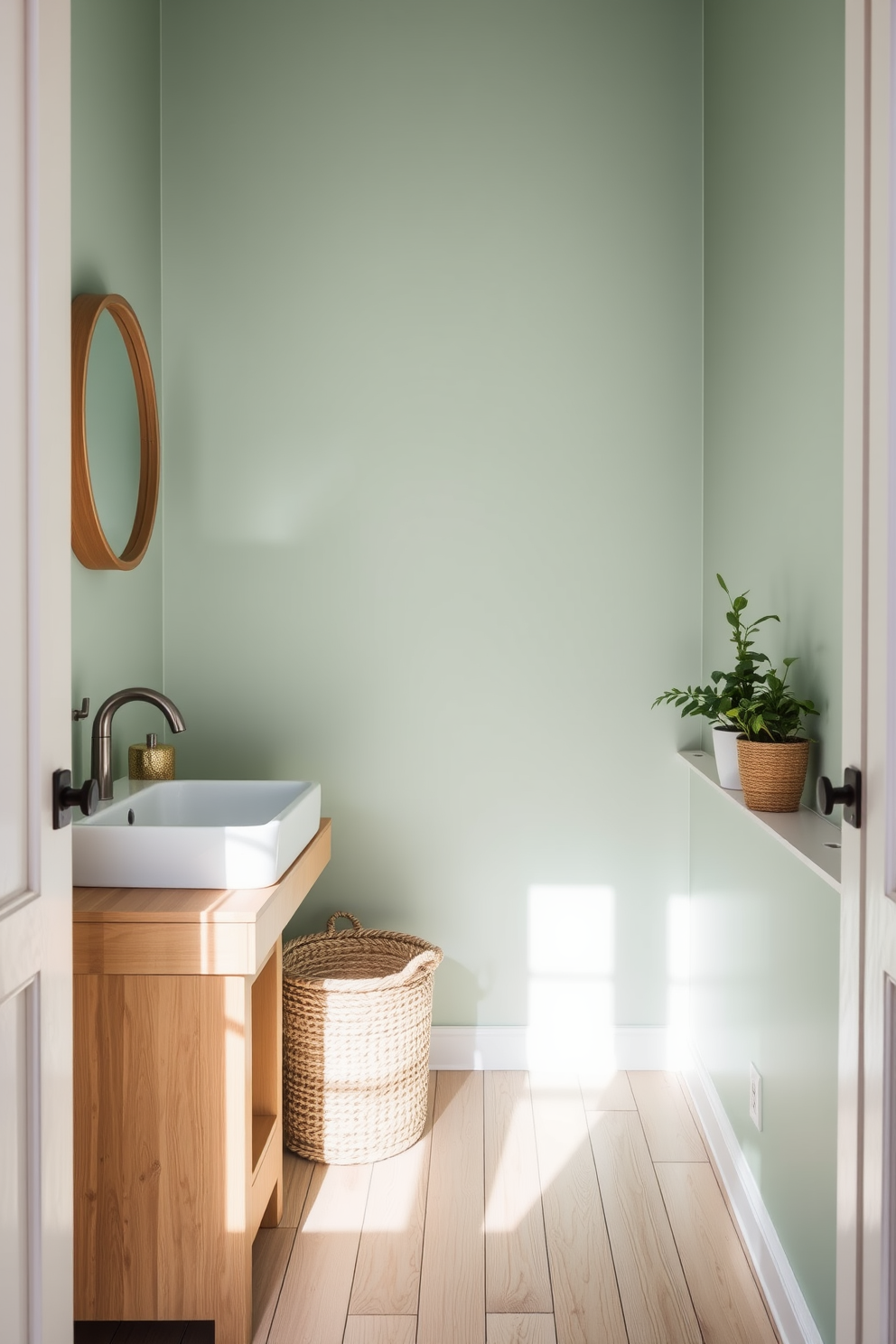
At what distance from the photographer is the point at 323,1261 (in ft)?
6.07

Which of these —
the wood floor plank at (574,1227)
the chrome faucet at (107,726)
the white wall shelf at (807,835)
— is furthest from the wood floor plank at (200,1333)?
the white wall shelf at (807,835)

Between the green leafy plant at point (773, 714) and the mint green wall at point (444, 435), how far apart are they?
0.80 metres

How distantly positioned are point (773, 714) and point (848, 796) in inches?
22.5

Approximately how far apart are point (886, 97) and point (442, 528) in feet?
5.17

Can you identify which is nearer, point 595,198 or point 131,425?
point 131,425

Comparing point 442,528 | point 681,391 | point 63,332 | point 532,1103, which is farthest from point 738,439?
point 532,1103

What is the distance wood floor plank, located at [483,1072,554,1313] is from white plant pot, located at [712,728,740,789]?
3.05 feet

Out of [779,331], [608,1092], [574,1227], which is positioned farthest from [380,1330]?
[779,331]

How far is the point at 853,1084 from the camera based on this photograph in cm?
118

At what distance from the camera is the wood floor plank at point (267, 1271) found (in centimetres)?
169

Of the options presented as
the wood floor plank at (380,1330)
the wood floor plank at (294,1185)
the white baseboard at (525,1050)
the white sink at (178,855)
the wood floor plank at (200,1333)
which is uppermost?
the white sink at (178,855)

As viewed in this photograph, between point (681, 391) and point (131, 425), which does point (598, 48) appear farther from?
point (131, 425)

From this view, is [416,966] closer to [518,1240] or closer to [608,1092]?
[518,1240]

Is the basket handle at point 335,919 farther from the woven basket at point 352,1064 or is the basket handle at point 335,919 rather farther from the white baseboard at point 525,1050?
the white baseboard at point 525,1050
